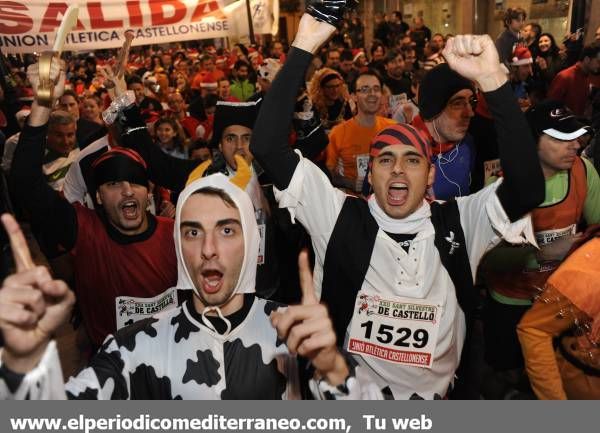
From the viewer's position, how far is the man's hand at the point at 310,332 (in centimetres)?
162

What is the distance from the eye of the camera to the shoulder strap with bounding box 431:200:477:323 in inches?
101

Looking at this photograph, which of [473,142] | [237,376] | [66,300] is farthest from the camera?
[473,142]

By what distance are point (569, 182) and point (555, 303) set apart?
109 centimetres

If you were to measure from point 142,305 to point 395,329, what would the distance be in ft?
4.53

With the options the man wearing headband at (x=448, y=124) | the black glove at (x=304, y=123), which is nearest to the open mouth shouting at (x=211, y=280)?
the man wearing headband at (x=448, y=124)

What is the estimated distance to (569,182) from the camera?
3492 millimetres

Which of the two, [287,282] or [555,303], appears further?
[287,282]

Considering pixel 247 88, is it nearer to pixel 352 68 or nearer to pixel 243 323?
pixel 352 68

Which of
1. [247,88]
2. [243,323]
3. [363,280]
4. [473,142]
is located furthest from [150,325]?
[247,88]

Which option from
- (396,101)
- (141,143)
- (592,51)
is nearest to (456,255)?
(141,143)

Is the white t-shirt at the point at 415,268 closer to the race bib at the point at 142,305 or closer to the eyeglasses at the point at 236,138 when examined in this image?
the race bib at the point at 142,305
